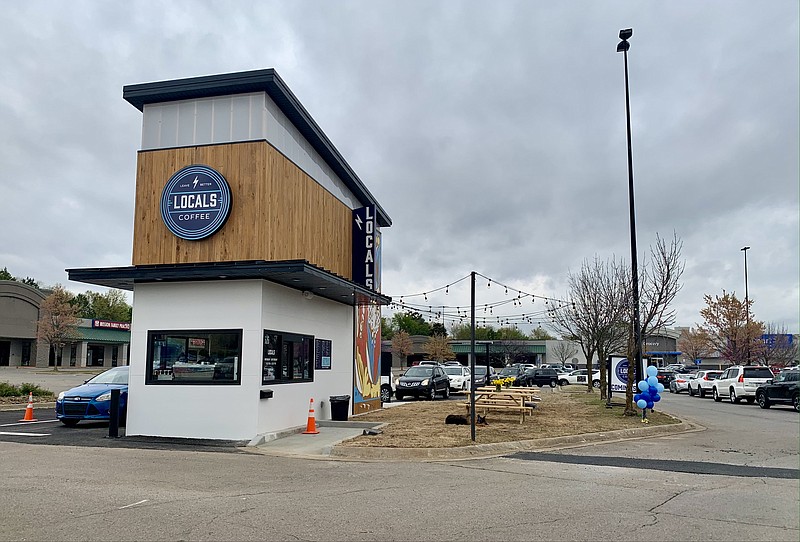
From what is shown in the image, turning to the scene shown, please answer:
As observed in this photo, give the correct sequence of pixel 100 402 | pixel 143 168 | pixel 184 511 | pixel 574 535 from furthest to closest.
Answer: pixel 100 402 < pixel 143 168 < pixel 184 511 < pixel 574 535

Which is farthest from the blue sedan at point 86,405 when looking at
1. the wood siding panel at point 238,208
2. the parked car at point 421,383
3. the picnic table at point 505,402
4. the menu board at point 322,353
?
the parked car at point 421,383

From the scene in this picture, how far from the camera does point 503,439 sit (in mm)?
14891

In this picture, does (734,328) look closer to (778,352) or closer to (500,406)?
(778,352)

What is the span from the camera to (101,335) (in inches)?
2889

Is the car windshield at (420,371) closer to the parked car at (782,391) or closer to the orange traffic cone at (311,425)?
the parked car at (782,391)

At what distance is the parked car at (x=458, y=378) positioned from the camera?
3775cm

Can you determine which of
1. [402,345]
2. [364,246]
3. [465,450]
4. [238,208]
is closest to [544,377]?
[364,246]

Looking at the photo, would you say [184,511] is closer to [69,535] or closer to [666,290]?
[69,535]

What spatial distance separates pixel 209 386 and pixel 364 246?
872 centimetres

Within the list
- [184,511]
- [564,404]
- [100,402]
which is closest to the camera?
[184,511]

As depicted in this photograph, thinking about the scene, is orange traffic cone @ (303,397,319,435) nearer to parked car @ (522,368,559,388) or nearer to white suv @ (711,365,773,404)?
white suv @ (711,365,773,404)

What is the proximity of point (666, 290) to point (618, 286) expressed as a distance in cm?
Result: 1013

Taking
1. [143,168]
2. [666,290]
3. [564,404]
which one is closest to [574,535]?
[143,168]

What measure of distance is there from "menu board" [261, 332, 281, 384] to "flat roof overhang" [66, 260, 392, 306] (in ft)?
4.47
